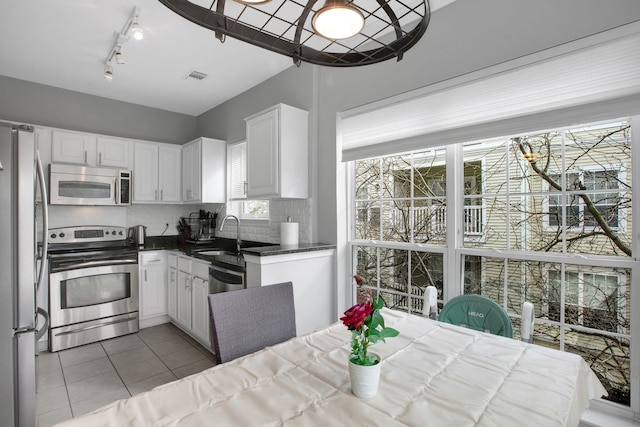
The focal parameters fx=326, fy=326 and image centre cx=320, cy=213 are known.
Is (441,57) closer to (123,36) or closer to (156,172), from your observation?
(123,36)

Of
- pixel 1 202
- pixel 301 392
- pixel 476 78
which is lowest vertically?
pixel 301 392

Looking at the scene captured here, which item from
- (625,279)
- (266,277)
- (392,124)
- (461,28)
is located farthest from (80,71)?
(625,279)

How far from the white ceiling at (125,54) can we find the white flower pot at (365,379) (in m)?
2.35

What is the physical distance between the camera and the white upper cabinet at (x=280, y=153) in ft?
9.79

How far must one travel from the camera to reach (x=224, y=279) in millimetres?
2812

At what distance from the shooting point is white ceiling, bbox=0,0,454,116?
2.44m

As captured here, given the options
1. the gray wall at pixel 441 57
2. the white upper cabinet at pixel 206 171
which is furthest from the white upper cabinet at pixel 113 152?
the gray wall at pixel 441 57

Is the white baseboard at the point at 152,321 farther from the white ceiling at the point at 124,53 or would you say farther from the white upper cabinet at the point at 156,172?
the white ceiling at the point at 124,53

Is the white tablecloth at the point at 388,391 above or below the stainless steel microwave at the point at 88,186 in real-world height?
below

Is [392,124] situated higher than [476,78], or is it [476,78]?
[476,78]

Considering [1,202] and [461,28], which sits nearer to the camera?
[1,202]

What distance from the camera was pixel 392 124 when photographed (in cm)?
257

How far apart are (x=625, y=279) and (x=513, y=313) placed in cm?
59

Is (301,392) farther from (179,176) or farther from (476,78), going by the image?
(179,176)
